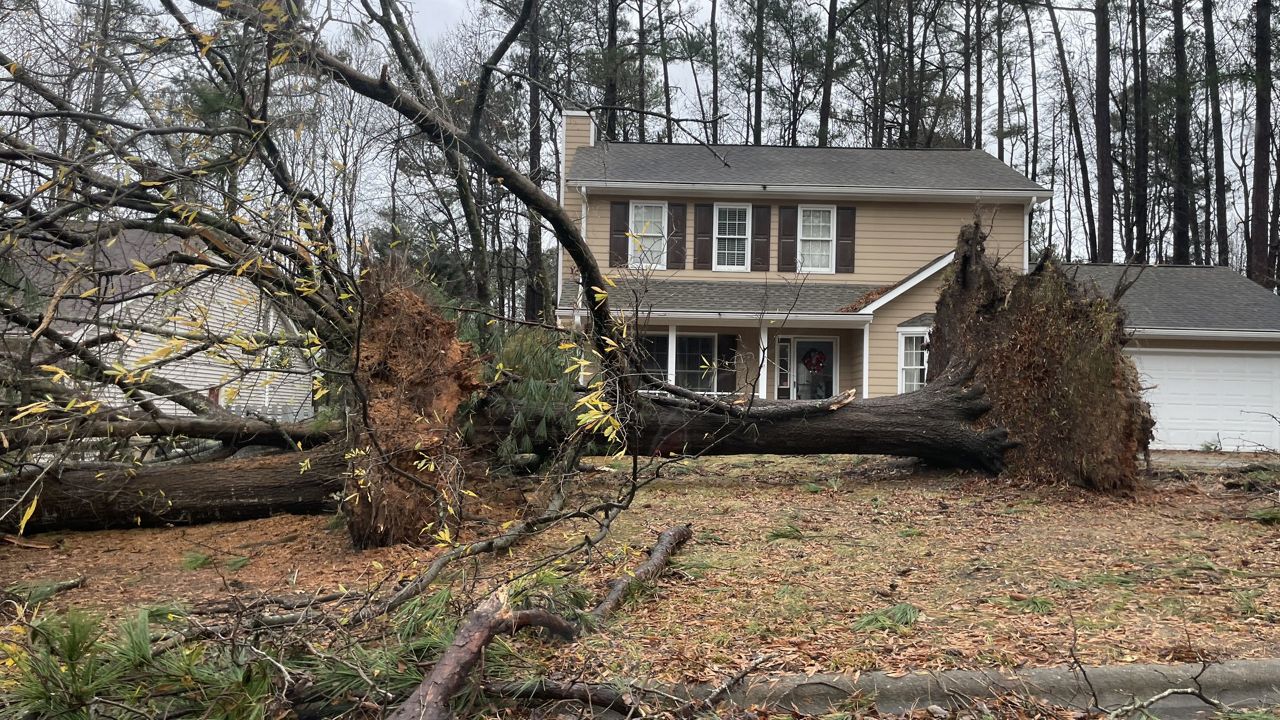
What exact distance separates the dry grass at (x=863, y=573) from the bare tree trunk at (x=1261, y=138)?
16.5m

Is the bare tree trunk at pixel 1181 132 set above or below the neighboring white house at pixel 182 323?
above

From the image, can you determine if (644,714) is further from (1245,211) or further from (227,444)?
(1245,211)

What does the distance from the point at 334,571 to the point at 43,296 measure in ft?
9.75

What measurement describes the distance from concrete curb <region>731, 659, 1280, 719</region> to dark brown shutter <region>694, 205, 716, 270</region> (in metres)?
14.3

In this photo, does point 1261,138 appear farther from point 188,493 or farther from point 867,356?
point 188,493

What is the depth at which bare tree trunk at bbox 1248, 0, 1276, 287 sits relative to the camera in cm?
2119

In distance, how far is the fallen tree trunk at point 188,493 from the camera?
6723mm

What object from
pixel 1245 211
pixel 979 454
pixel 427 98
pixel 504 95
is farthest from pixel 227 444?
pixel 1245 211

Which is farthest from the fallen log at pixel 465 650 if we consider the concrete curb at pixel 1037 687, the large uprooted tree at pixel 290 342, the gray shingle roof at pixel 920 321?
the gray shingle roof at pixel 920 321

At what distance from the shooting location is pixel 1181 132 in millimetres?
24516

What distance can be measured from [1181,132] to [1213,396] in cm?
1246

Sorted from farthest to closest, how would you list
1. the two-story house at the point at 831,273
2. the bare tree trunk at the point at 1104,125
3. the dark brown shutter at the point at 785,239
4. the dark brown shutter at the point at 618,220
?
the bare tree trunk at the point at 1104,125
the dark brown shutter at the point at 785,239
the dark brown shutter at the point at 618,220
the two-story house at the point at 831,273

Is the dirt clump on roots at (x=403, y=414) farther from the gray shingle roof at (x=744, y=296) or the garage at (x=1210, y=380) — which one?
the garage at (x=1210, y=380)

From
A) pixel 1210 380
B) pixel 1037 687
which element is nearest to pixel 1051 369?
pixel 1037 687
